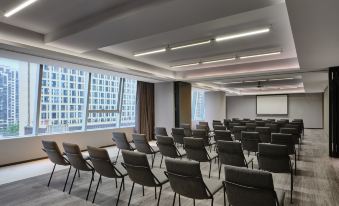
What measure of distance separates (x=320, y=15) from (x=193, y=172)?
2817mm

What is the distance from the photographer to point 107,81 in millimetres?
8961

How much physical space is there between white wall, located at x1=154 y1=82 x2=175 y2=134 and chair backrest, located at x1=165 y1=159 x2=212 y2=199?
773 cm

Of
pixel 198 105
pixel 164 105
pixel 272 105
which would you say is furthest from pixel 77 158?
pixel 272 105

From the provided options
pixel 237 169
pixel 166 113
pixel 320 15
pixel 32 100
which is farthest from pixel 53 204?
pixel 166 113

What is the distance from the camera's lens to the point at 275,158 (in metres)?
3.76

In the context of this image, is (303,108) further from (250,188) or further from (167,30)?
(250,188)

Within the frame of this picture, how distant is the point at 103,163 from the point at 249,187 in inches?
82.5

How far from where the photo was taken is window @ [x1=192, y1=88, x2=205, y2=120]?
16328 mm

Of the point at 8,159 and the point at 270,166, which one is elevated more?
the point at 270,166

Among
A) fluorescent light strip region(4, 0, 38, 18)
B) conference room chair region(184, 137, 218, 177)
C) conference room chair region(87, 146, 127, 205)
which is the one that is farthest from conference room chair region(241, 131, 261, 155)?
fluorescent light strip region(4, 0, 38, 18)

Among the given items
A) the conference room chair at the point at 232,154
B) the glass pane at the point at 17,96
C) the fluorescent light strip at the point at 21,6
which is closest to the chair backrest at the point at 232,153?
the conference room chair at the point at 232,154

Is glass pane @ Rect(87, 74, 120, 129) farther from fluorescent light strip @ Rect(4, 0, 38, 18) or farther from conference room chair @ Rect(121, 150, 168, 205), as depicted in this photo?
conference room chair @ Rect(121, 150, 168, 205)

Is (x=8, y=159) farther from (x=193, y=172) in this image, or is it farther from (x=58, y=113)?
(x=193, y=172)

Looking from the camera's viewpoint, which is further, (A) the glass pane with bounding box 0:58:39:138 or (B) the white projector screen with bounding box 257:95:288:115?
Result: (B) the white projector screen with bounding box 257:95:288:115
